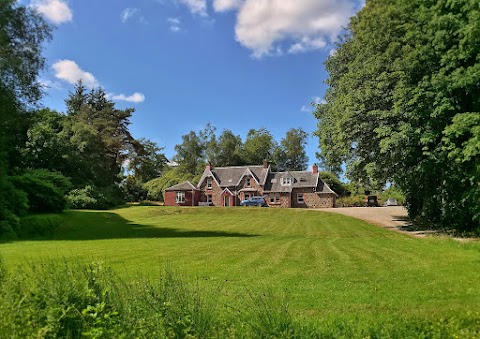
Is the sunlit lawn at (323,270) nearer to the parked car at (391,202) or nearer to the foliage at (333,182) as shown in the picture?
the parked car at (391,202)

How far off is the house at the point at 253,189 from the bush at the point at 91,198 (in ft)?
47.5

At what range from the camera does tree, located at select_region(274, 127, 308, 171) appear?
9012cm

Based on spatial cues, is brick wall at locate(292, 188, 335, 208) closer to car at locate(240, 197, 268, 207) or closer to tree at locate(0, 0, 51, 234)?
car at locate(240, 197, 268, 207)

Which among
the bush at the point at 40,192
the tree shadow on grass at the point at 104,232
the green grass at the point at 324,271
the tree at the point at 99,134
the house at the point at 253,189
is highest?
the tree at the point at 99,134

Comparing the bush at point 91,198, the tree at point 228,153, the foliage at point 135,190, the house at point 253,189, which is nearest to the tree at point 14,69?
the bush at point 91,198

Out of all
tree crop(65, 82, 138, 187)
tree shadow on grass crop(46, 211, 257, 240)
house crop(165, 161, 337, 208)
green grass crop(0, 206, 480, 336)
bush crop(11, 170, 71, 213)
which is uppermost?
tree crop(65, 82, 138, 187)

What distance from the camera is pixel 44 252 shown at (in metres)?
12.5

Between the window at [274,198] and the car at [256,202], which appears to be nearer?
the car at [256,202]

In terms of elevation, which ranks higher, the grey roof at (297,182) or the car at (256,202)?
the grey roof at (297,182)

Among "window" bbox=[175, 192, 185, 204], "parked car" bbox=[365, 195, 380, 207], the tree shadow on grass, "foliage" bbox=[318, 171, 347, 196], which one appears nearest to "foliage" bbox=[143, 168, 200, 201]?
"window" bbox=[175, 192, 185, 204]

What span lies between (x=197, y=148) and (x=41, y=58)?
2498 inches

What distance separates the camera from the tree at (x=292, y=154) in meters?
90.1

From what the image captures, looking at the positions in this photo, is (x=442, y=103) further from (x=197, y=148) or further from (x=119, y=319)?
(x=197, y=148)

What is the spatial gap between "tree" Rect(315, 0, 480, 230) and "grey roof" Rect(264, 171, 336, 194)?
28754 millimetres
